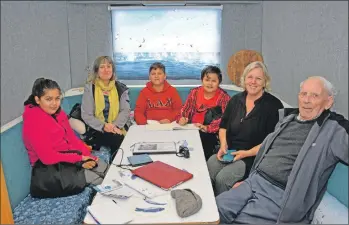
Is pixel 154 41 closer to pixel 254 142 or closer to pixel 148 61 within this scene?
pixel 148 61

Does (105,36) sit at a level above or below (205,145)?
above

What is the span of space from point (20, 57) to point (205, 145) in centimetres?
178

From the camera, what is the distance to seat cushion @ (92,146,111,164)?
3.13m

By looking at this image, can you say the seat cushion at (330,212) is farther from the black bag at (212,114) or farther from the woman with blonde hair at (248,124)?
the black bag at (212,114)

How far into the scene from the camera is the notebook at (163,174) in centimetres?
187

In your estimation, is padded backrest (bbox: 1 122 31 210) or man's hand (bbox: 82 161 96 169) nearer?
padded backrest (bbox: 1 122 31 210)

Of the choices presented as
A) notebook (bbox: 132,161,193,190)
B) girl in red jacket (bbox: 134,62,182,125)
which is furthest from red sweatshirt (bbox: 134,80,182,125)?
notebook (bbox: 132,161,193,190)

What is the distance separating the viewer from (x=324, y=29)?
2455 mm

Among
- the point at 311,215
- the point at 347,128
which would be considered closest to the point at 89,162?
the point at 311,215

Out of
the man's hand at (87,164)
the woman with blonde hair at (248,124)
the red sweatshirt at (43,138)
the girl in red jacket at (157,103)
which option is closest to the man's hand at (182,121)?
the girl in red jacket at (157,103)

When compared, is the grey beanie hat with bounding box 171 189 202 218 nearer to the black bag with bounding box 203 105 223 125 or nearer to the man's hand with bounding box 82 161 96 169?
the man's hand with bounding box 82 161 96 169


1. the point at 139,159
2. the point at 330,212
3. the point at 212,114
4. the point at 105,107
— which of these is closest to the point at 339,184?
the point at 330,212

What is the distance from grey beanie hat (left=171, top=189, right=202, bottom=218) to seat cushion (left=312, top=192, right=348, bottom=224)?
0.67 metres

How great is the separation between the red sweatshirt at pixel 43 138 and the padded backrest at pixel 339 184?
65.3 inches
